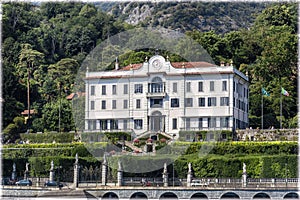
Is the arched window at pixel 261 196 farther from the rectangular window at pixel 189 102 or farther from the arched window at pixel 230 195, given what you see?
the rectangular window at pixel 189 102

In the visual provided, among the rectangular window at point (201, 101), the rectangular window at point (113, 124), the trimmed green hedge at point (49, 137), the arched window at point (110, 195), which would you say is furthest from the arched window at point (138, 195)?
the trimmed green hedge at point (49, 137)

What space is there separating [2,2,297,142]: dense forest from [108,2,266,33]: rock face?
2102 cm

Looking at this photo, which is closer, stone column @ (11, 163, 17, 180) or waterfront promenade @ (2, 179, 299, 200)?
waterfront promenade @ (2, 179, 299, 200)

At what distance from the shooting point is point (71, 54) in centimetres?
9919

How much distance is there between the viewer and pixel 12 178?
57.6m

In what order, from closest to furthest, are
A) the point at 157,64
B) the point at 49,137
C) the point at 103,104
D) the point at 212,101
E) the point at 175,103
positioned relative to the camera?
the point at 212,101 < the point at 175,103 < the point at 157,64 < the point at 49,137 < the point at 103,104

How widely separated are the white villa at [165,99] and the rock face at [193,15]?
6070 centimetres

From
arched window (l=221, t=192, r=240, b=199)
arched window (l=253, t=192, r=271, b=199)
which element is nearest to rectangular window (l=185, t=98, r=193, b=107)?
arched window (l=221, t=192, r=240, b=199)

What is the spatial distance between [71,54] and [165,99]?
35230 millimetres

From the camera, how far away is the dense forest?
71875 millimetres

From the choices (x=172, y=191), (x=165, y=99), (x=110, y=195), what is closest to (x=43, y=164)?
(x=110, y=195)

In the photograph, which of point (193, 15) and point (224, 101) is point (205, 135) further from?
point (193, 15)

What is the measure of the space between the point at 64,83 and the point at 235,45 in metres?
17.7

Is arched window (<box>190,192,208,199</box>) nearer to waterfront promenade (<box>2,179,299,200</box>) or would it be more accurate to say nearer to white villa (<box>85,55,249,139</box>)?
waterfront promenade (<box>2,179,299,200</box>)
